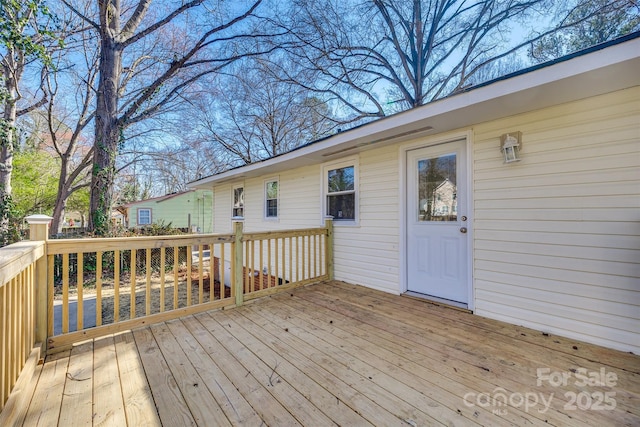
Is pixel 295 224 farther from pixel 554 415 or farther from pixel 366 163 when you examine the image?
pixel 554 415

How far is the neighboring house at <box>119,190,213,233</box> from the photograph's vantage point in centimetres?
1744

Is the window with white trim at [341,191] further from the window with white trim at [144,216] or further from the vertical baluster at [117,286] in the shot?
the window with white trim at [144,216]

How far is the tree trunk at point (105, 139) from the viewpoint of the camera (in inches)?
→ 264

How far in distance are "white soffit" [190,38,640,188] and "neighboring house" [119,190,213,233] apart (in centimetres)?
1587

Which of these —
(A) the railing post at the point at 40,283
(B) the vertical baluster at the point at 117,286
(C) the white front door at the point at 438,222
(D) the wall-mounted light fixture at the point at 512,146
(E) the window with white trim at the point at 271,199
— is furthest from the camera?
(E) the window with white trim at the point at 271,199

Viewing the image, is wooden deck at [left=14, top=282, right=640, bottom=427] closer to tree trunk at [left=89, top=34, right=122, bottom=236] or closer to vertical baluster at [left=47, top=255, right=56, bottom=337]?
vertical baluster at [left=47, top=255, right=56, bottom=337]

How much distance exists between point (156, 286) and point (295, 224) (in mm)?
4308

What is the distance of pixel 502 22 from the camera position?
277 inches

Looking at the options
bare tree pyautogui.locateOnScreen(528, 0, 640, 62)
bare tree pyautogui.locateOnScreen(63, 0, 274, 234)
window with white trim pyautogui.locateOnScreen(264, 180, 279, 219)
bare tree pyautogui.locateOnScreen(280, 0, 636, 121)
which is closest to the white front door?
window with white trim pyautogui.locateOnScreen(264, 180, 279, 219)

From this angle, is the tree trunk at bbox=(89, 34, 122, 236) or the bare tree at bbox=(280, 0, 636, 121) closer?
the tree trunk at bbox=(89, 34, 122, 236)

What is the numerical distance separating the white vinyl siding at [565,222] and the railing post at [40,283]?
13.6 feet

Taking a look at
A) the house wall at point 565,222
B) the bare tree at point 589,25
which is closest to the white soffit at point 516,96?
the house wall at point 565,222

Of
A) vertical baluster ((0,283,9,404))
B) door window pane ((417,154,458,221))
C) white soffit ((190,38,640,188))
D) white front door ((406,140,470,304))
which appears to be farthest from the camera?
door window pane ((417,154,458,221))

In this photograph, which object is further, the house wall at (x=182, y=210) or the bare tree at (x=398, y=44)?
the house wall at (x=182, y=210)
